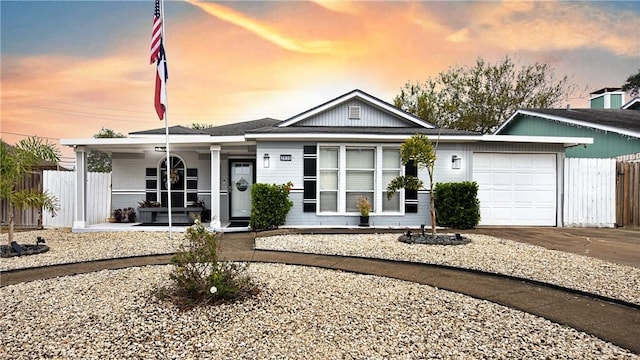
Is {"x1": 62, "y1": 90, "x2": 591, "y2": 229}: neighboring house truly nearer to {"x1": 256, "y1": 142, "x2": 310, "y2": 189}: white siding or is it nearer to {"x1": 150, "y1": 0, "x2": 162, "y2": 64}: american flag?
{"x1": 256, "y1": 142, "x2": 310, "y2": 189}: white siding

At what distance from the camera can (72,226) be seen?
1066cm

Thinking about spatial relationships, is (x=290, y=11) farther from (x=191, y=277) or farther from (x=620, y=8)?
(x=620, y=8)

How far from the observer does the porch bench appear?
1060 centimetres

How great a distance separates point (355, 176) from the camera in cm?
1002

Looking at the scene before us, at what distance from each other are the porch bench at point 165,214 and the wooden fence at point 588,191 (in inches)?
442

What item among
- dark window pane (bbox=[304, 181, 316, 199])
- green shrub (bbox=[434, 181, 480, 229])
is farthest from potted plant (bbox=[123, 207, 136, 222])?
green shrub (bbox=[434, 181, 480, 229])

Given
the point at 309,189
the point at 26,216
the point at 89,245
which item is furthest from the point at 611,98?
the point at 26,216

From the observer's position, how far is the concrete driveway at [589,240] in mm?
6480

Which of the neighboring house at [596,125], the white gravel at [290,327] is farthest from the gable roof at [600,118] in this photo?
the white gravel at [290,327]

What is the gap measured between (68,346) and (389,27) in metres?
11.7

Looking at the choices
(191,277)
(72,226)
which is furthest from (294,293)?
(72,226)

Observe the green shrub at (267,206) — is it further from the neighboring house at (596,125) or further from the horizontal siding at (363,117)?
the neighboring house at (596,125)

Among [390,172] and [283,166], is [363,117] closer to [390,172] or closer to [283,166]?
[390,172]

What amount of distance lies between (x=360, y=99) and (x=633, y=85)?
31735mm
